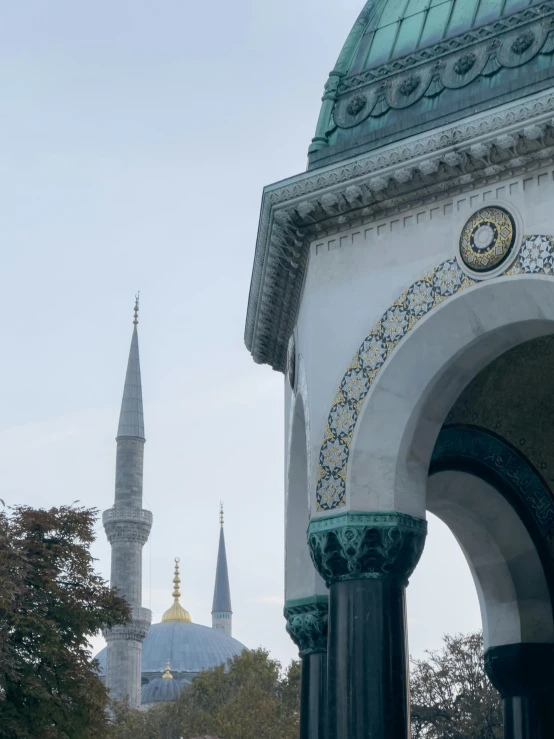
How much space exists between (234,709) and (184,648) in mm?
50885

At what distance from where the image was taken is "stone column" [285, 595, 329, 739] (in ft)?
34.7

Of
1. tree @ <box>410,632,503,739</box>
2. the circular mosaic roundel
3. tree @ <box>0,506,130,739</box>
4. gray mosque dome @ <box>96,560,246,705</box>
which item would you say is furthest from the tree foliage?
gray mosque dome @ <box>96,560,246,705</box>

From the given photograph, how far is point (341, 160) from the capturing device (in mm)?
9602

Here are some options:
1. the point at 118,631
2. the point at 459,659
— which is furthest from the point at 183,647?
the point at 459,659

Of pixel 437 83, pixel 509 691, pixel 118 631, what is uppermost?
pixel 118 631

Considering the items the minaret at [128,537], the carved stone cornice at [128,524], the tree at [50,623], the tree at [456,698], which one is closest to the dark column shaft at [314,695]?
the tree at [50,623]

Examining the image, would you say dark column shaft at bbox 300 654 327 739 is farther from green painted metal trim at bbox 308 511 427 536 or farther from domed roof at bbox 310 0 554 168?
domed roof at bbox 310 0 554 168

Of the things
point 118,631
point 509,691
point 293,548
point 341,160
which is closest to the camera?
point 341,160

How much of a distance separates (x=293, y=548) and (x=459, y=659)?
82.2 ft

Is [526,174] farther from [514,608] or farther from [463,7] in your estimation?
[514,608]

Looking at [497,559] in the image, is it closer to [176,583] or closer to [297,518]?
[297,518]

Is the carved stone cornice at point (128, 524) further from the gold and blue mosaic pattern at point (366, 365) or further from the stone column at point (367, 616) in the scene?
the stone column at point (367, 616)

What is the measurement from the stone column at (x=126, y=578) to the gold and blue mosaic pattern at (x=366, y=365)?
53.1 metres

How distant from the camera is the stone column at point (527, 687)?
38.8 feet
